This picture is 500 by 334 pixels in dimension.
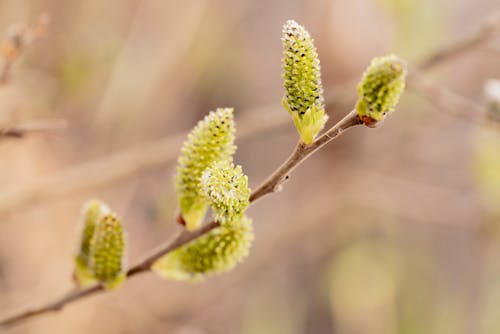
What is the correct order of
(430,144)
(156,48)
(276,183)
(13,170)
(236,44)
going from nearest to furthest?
(276,183) → (13,170) → (156,48) → (430,144) → (236,44)

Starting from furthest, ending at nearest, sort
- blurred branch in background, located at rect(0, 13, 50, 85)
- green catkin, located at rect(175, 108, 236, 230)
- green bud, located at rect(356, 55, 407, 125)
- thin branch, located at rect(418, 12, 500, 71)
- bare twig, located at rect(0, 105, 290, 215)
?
bare twig, located at rect(0, 105, 290, 215) < thin branch, located at rect(418, 12, 500, 71) < blurred branch in background, located at rect(0, 13, 50, 85) < green catkin, located at rect(175, 108, 236, 230) < green bud, located at rect(356, 55, 407, 125)

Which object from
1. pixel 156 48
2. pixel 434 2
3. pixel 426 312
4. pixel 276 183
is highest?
pixel 156 48

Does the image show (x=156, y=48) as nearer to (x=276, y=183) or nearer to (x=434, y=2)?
(x=434, y=2)

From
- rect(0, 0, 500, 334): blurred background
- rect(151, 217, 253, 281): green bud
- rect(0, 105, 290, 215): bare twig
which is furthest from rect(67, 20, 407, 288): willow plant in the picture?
rect(0, 0, 500, 334): blurred background

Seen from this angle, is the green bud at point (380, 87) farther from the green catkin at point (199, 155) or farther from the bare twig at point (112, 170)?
the bare twig at point (112, 170)

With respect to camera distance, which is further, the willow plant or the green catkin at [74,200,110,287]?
the green catkin at [74,200,110,287]

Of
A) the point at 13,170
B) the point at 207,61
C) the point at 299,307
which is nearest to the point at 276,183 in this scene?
the point at 13,170

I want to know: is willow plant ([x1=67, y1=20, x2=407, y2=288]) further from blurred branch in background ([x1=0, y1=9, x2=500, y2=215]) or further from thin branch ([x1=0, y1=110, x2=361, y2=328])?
blurred branch in background ([x1=0, y1=9, x2=500, y2=215])
